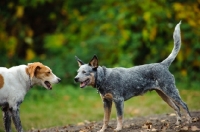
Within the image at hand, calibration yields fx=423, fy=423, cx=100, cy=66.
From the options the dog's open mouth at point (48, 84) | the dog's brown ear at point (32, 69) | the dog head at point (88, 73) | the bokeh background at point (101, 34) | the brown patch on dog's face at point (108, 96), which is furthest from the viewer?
the bokeh background at point (101, 34)

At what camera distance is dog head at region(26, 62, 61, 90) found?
27.3 ft

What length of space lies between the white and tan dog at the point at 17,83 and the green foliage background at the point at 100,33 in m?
8.03

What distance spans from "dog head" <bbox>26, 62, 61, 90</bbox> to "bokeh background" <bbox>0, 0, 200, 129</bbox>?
265 inches

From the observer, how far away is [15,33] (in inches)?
766

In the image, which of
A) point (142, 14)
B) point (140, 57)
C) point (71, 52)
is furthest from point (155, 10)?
point (71, 52)

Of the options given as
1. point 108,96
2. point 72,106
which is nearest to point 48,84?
point 108,96

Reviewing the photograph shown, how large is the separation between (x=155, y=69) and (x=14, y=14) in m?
12.3

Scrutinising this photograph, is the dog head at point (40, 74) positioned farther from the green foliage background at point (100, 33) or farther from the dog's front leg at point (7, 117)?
the green foliage background at point (100, 33)

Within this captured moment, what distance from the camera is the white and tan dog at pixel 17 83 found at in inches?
316

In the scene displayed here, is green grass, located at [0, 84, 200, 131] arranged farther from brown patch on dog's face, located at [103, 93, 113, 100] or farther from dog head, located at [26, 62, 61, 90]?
brown patch on dog's face, located at [103, 93, 113, 100]

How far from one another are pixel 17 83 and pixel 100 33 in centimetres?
998

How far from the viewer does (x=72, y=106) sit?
1420cm

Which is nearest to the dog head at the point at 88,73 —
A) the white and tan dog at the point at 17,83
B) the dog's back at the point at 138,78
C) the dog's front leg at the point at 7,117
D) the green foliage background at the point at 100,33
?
the dog's back at the point at 138,78

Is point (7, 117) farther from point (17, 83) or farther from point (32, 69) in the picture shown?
point (32, 69)
